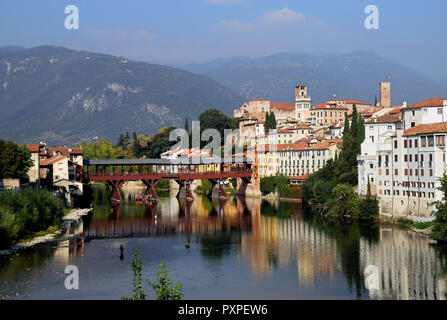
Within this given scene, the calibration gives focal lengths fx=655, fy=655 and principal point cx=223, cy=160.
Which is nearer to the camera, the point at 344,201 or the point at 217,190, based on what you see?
the point at 344,201

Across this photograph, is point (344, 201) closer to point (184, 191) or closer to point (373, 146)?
point (373, 146)

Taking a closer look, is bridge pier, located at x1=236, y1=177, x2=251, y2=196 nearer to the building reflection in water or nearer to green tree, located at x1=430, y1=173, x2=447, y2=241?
the building reflection in water

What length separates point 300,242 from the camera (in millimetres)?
40438

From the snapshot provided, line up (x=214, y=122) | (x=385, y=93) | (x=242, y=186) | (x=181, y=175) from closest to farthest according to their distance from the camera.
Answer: (x=181, y=175), (x=242, y=186), (x=214, y=122), (x=385, y=93)

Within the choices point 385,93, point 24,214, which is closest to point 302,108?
point 385,93

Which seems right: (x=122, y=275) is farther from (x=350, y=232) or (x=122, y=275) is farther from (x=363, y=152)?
(x=363, y=152)

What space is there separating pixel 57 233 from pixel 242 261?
14.1m

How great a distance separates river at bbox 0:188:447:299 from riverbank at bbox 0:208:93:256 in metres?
0.82

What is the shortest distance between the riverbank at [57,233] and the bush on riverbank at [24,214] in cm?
50

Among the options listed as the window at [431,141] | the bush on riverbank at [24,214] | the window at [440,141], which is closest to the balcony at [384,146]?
the window at [431,141]

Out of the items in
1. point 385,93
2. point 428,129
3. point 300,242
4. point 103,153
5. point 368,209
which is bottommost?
point 300,242

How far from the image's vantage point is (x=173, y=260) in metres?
34.8

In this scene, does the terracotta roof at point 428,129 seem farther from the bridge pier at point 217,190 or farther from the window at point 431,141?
the bridge pier at point 217,190
